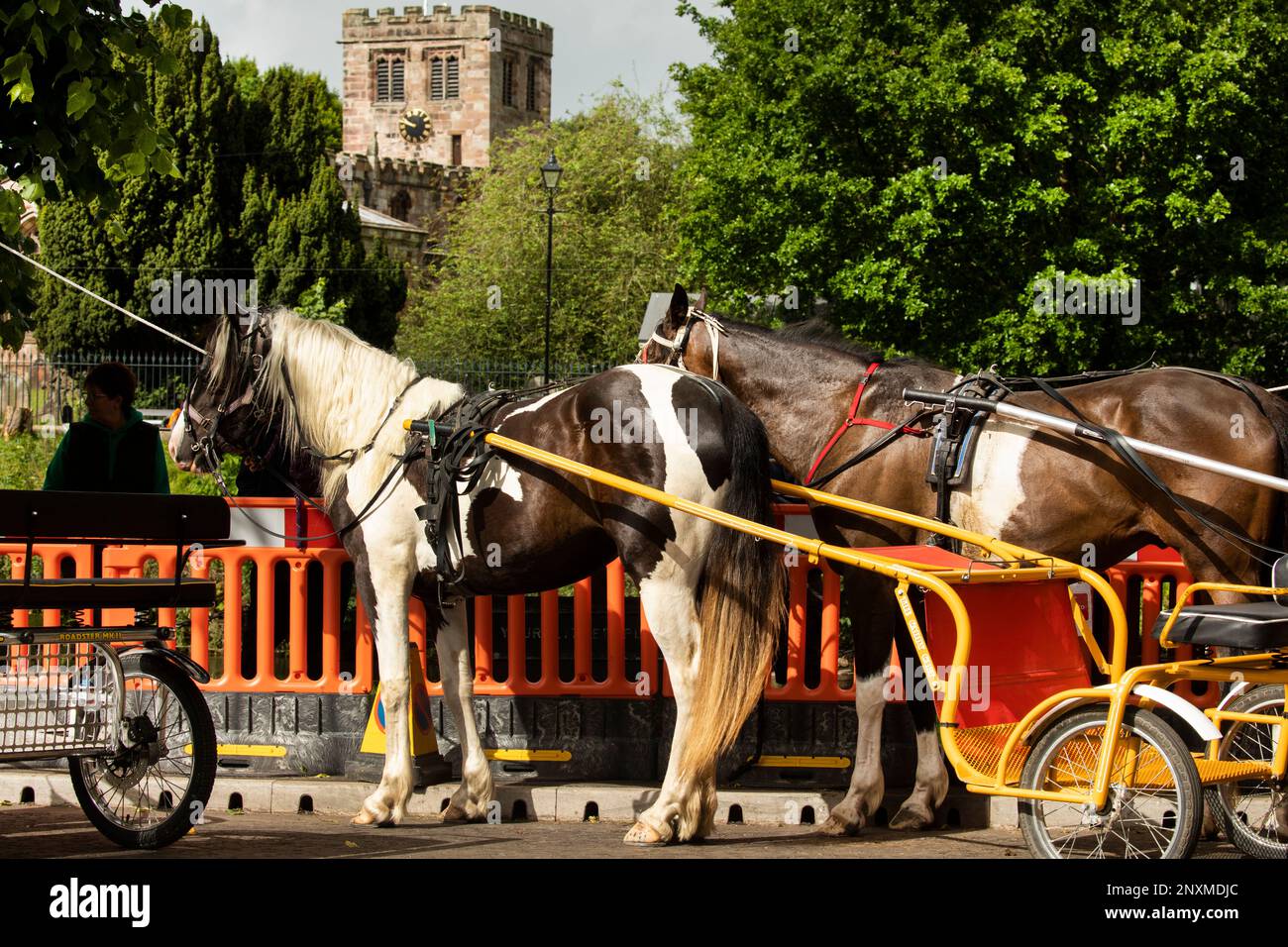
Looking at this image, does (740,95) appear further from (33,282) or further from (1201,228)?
(33,282)

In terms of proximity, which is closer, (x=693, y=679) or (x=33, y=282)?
(x=693, y=679)

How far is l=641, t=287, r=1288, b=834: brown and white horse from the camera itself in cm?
689

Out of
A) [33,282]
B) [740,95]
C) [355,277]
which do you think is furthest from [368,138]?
[33,282]

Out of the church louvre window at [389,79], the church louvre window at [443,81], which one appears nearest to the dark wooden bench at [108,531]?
the church louvre window at [389,79]

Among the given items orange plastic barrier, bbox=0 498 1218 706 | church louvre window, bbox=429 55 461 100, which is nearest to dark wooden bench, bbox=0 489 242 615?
orange plastic barrier, bbox=0 498 1218 706

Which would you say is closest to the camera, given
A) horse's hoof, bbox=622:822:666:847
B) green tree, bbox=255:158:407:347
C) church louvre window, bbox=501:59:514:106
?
horse's hoof, bbox=622:822:666:847

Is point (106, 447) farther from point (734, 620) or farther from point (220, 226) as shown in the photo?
point (220, 226)

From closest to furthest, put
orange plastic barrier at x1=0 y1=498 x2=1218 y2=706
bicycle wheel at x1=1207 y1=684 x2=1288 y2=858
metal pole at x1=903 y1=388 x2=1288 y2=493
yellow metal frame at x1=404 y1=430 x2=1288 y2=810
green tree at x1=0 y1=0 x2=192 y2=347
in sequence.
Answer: yellow metal frame at x1=404 y1=430 x2=1288 y2=810 < bicycle wheel at x1=1207 y1=684 x2=1288 y2=858 < metal pole at x1=903 y1=388 x2=1288 y2=493 < green tree at x1=0 y1=0 x2=192 y2=347 < orange plastic barrier at x1=0 y1=498 x2=1218 y2=706

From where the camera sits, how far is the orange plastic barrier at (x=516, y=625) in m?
8.20

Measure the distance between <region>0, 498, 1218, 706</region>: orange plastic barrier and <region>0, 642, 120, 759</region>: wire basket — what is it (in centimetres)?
144

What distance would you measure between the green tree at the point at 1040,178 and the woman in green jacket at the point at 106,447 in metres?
15.8

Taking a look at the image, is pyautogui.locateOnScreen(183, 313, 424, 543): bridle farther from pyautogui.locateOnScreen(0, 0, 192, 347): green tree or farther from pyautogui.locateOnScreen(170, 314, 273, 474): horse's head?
pyautogui.locateOnScreen(0, 0, 192, 347): green tree

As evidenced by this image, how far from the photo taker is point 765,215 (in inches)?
985
